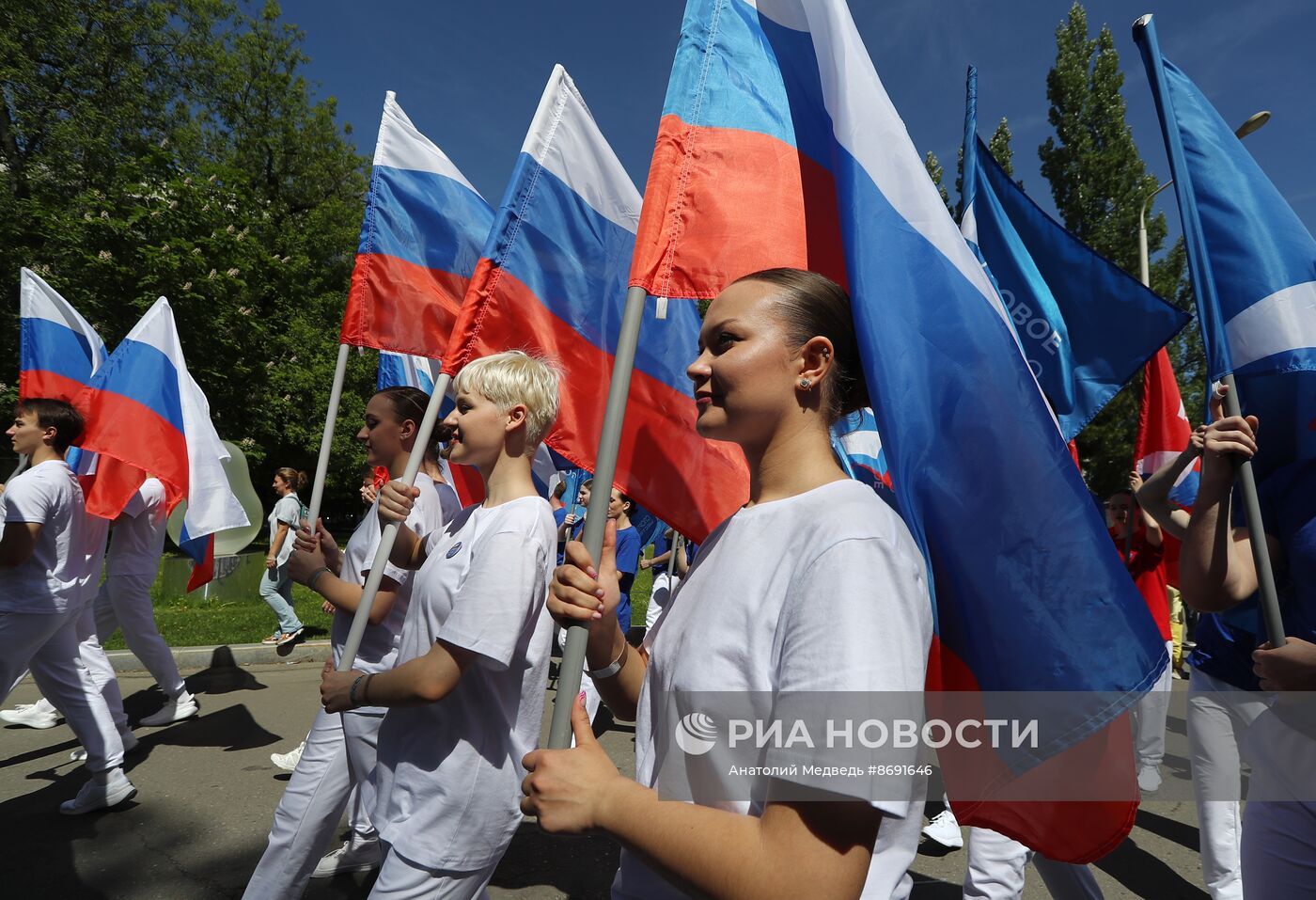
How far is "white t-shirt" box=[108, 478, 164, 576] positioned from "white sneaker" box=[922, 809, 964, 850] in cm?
557

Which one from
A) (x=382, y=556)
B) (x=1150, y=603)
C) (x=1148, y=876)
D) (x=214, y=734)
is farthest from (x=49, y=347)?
(x=1150, y=603)

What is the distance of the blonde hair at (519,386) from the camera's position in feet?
8.11

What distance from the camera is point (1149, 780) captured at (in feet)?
17.0

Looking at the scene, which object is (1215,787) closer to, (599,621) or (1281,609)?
(1281,609)

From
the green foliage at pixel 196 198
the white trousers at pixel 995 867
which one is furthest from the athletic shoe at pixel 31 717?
the green foliage at pixel 196 198

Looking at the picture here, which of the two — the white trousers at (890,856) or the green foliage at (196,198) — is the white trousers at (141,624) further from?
the green foliage at (196,198)

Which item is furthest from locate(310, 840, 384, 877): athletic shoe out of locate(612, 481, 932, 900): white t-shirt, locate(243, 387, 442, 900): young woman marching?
locate(612, 481, 932, 900): white t-shirt

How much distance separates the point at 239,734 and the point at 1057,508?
5.88m

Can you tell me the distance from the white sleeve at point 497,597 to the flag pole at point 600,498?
1.48ft

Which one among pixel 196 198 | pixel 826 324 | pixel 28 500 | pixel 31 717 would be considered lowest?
pixel 31 717

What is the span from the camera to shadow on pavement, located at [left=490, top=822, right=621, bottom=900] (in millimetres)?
3633

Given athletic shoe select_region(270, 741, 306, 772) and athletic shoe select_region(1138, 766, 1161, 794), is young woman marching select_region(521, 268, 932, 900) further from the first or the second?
athletic shoe select_region(1138, 766, 1161, 794)

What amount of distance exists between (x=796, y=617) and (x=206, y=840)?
4.11 m

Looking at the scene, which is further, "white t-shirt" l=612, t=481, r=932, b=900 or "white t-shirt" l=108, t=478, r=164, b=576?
"white t-shirt" l=108, t=478, r=164, b=576
